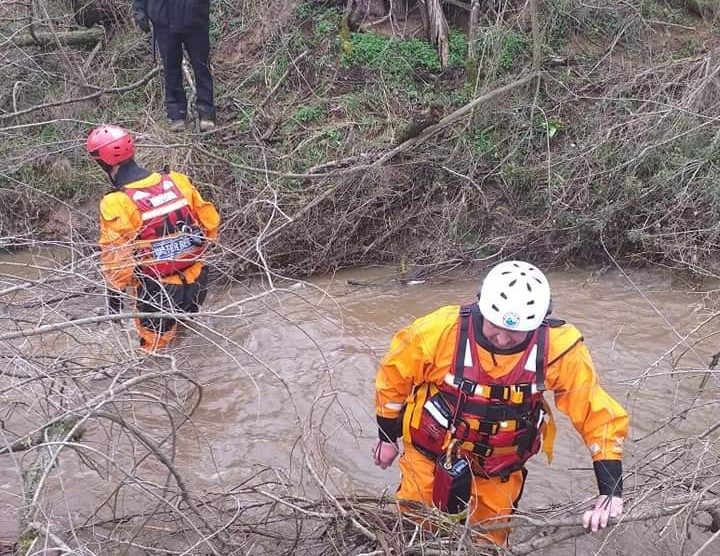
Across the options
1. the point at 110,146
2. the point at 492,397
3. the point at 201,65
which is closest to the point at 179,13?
the point at 201,65

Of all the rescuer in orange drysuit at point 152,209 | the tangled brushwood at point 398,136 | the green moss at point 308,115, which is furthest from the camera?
the green moss at point 308,115

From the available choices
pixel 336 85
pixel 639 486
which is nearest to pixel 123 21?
pixel 336 85

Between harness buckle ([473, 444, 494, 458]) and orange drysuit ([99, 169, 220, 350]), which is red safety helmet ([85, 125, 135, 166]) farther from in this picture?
harness buckle ([473, 444, 494, 458])

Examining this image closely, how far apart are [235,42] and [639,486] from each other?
7.74 m

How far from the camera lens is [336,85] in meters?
8.85

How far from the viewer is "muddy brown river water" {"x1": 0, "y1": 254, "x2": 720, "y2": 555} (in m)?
4.55

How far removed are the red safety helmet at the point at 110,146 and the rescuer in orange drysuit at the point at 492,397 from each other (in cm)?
266

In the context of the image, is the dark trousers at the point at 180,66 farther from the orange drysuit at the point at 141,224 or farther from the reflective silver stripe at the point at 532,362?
the reflective silver stripe at the point at 532,362

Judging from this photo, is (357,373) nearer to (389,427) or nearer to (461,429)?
(389,427)

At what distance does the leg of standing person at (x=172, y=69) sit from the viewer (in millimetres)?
7490

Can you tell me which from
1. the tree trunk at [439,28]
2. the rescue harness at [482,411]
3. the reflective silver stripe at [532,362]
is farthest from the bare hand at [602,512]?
the tree trunk at [439,28]

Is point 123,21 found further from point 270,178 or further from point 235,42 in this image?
point 270,178

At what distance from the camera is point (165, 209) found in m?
5.08

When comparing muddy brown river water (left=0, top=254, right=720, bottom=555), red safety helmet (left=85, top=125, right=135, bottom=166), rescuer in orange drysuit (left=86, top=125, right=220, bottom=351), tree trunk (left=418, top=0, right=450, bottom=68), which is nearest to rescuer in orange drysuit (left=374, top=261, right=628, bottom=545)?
muddy brown river water (left=0, top=254, right=720, bottom=555)
